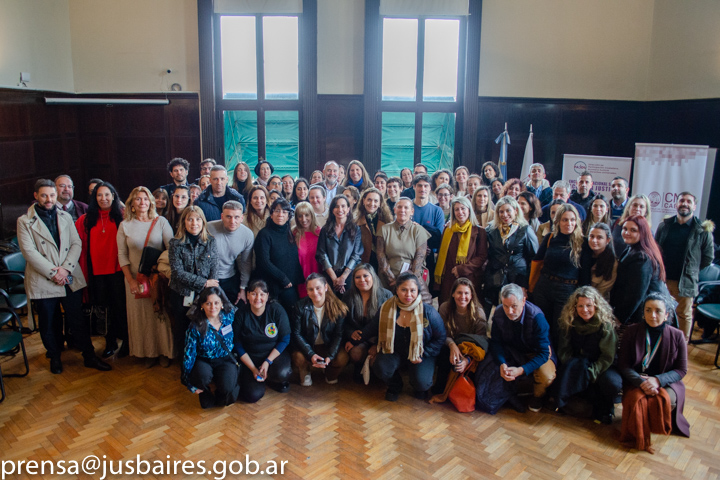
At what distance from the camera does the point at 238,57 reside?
29.5 feet

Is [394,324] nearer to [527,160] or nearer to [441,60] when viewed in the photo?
[527,160]

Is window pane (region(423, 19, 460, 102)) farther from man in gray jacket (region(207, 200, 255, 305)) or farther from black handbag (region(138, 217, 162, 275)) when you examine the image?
black handbag (region(138, 217, 162, 275))

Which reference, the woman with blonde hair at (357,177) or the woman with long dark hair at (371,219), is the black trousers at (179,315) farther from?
the woman with blonde hair at (357,177)

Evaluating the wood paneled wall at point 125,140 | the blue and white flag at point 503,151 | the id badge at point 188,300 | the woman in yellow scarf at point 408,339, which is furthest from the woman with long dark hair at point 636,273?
the wood paneled wall at point 125,140

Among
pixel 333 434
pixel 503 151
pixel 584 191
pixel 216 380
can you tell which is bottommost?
pixel 333 434

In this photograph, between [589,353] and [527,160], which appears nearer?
[589,353]

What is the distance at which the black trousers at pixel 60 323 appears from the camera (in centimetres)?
445

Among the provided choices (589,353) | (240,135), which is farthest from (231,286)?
(240,135)

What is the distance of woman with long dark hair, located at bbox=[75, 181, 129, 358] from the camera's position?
15.0 ft

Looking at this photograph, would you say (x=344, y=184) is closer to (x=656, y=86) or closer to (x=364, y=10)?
(x=364, y=10)

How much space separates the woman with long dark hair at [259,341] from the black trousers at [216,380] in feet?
0.34

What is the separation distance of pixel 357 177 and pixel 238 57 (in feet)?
13.7

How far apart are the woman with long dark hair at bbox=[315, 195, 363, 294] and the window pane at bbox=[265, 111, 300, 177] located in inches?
193

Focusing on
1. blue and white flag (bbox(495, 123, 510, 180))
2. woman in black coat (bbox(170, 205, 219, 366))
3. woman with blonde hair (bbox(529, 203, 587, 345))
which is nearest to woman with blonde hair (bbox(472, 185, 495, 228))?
woman with blonde hair (bbox(529, 203, 587, 345))
